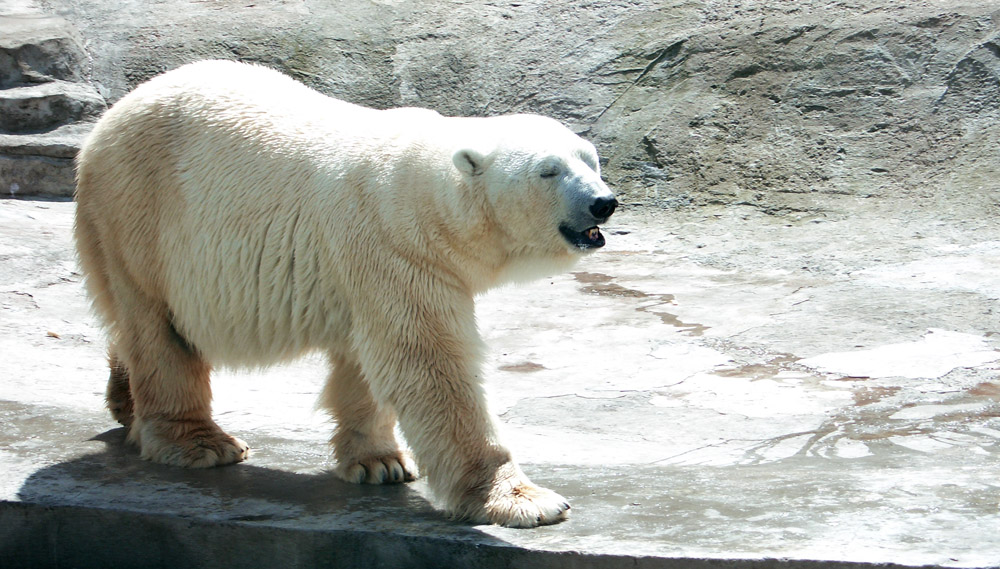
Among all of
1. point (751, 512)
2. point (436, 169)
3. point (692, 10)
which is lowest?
point (751, 512)

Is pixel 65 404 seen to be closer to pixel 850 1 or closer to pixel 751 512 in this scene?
pixel 751 512

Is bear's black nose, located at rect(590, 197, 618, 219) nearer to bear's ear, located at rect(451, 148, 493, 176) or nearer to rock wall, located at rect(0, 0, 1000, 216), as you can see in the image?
bear's ear, located at rect(451, 148, 493, 176)

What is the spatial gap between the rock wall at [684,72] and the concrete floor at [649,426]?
0.75m

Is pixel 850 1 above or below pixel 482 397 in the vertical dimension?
above

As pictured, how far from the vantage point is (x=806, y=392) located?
13.0ft

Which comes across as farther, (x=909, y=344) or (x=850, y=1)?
(x=850, y=1)

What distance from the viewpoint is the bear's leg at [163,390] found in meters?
3.34

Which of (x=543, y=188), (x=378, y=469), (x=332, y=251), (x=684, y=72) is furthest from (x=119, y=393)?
Answer: (x=684, y=72)

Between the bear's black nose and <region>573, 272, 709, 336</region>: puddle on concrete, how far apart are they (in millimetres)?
2059

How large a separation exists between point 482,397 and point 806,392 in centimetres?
163

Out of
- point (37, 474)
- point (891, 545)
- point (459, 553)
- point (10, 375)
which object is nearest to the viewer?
point (891, 545)

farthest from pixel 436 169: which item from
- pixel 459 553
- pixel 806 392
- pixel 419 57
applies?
pixel 419 57

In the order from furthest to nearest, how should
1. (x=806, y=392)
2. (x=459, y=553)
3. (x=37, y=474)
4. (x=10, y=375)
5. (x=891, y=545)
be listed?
(x=10, y=375)
(x=806, y=392)
(x=37, y=474)
(x=459, y=553)
(x=891, y=545)

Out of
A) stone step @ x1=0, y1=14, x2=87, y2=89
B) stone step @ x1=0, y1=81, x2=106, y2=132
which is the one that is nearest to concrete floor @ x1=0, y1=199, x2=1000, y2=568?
stone step @ x1=0, y1=81, x2=106, y2=132
